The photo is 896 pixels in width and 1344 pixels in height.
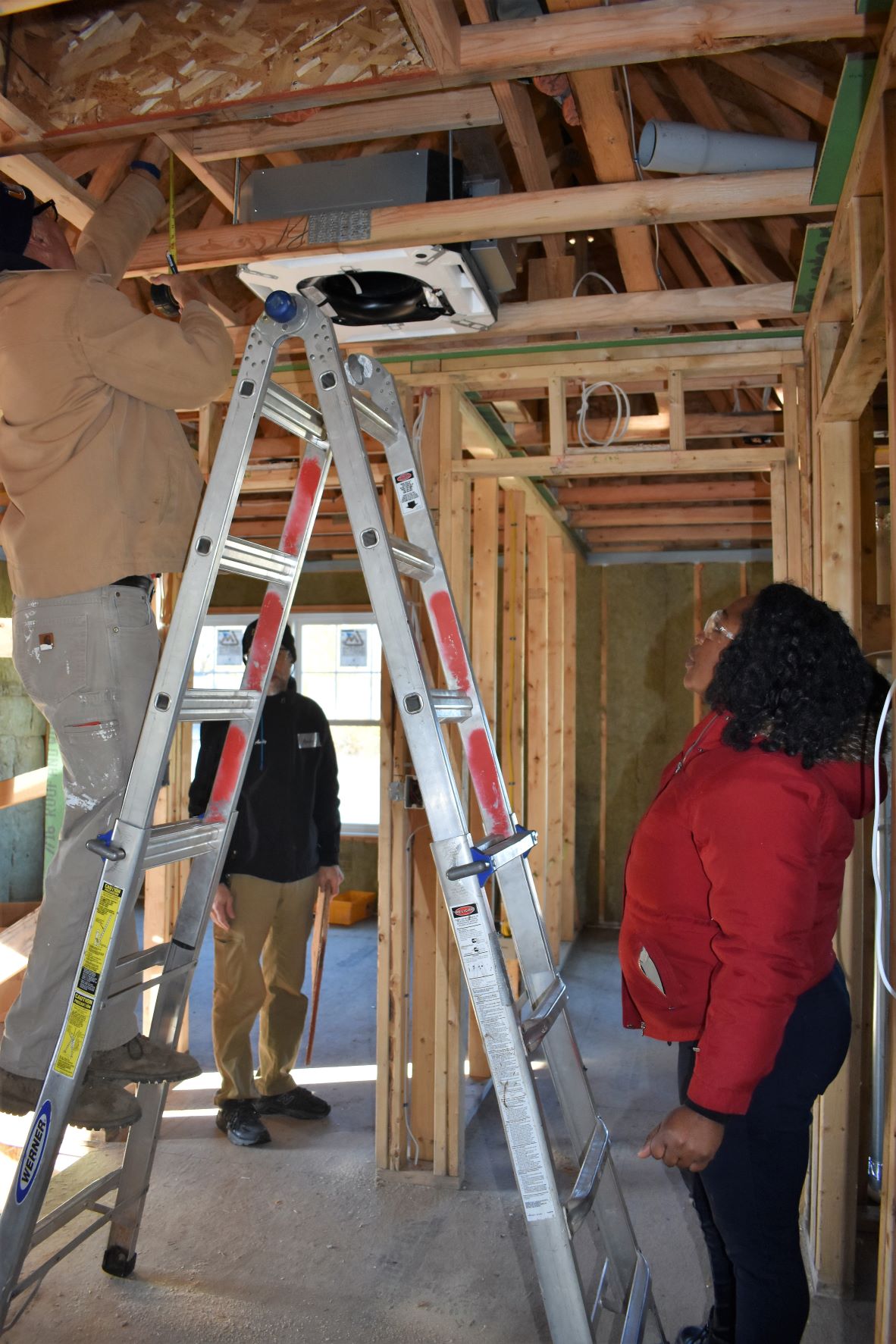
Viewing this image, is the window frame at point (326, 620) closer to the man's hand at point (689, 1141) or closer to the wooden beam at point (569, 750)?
the wooden beam at point (569, 750)

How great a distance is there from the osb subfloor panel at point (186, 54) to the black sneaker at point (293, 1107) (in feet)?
10.7

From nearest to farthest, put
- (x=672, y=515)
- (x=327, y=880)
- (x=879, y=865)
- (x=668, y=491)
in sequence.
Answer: (x=879, y=865), (x=327, y=880), (x=668, y=491), (x=672, y=515)

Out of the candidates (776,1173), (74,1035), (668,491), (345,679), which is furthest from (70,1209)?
(345,679)

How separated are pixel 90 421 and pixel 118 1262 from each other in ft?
7.14

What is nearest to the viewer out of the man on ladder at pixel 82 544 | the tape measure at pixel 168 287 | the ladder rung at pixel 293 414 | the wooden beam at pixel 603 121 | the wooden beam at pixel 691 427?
the man on ladder at pixel 82 544

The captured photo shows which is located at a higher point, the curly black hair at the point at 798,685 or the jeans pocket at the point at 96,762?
the curly black hair at the point at 798,685

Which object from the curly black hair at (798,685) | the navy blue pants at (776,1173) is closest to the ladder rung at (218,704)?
the curly black hair at (798,685)

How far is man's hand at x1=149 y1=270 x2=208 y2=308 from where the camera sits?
102 inches

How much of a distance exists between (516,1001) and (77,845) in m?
0.87

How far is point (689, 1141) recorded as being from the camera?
1380 mm

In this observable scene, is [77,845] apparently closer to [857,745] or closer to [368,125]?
[857,745]

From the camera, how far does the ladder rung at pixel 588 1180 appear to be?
4.93 feet

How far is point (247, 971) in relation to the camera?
3.49 meters

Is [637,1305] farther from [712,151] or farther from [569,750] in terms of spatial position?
[569,750]
